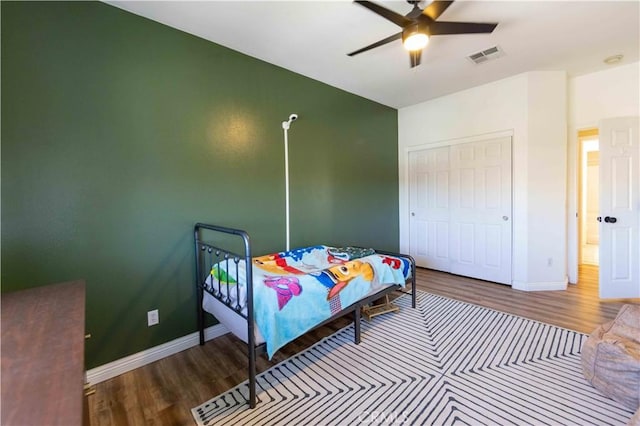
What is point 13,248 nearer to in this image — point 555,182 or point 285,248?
point 285,248

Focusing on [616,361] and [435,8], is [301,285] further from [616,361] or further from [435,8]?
[435,8]

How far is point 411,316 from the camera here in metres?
2.80

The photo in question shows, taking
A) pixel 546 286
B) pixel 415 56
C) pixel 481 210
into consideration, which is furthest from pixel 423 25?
pixel 546 286

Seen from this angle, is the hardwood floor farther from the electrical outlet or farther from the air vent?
the air vent

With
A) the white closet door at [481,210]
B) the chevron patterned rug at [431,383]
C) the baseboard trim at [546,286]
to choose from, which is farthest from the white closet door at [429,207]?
the chevron patterned rug at [431,383]

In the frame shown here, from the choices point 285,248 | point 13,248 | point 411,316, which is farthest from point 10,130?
point 411,316

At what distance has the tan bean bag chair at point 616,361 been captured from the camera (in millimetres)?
1545

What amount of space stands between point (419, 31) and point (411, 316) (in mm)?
2433

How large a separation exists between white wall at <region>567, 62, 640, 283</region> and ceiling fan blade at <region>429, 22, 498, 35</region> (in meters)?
2.39

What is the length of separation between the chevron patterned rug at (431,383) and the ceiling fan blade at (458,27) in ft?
7.78

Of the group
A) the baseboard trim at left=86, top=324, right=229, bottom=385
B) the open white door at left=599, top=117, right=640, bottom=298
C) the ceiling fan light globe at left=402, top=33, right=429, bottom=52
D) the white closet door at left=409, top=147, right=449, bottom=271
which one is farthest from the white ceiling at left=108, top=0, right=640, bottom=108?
the baseboard trim at left=86, top=324, right=229, bottom=385

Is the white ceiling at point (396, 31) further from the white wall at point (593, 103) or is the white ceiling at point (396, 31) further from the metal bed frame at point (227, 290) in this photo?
the metal bed frame at point (227, 290)

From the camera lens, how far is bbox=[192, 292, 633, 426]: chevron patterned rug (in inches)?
61.9

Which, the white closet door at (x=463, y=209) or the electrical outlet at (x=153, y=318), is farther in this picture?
the white closet door at (x=463, y=209)
